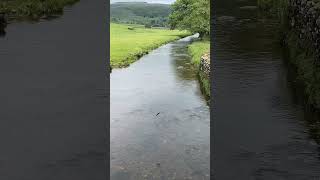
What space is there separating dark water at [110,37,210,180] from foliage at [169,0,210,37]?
3354cm

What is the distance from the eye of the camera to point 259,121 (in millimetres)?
23969

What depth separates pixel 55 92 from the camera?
31.0 m

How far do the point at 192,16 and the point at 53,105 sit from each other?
5963cm

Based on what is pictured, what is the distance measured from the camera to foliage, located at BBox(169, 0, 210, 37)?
80338 millimetres

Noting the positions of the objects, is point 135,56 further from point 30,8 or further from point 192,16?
point 192,16

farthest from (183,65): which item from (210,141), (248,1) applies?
(210,141)

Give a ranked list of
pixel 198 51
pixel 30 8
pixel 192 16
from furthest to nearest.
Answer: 1. pixel 192 16
2. pixel 30 8
3. pixel 198 51

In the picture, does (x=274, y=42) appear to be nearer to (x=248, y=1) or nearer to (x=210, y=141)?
(x=210, y=141)

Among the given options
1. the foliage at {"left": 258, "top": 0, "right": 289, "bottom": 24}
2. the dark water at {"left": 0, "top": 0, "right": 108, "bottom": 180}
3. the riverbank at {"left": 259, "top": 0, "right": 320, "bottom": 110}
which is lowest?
the dark water at {"left": 0, "top": 0, "right": 108, "bottom": 180}

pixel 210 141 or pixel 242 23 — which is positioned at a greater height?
pixel 242 23

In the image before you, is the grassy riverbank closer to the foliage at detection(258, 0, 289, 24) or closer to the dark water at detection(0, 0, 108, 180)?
the dark water at detection(0, 0, 108, 180)

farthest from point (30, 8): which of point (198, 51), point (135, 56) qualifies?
point (198, 51)

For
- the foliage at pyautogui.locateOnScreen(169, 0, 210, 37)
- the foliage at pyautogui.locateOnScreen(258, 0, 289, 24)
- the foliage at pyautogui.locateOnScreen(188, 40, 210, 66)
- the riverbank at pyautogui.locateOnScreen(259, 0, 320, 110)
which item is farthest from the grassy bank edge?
the riverbank at pyautogui.locateOnScreen(259, 0, 320, 110)

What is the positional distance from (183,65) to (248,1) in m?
19.8
